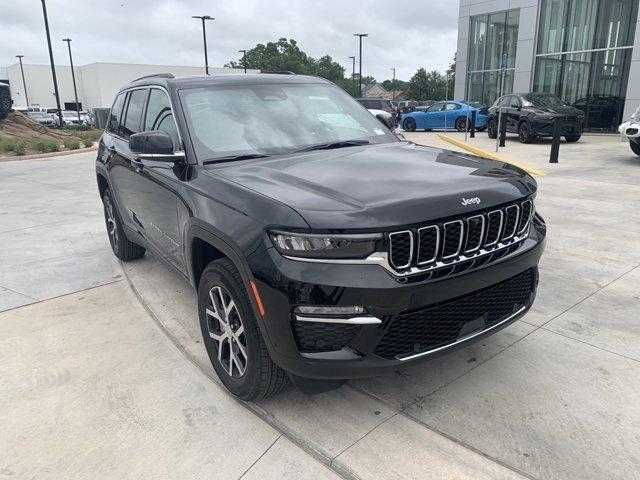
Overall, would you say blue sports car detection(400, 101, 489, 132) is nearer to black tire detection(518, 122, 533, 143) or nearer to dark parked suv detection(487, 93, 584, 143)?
dark parked suv detection(487, 93, 584, 143)

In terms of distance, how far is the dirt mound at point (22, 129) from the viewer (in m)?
20.8

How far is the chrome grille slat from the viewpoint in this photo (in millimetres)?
2303

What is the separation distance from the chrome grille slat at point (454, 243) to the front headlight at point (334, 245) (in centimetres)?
6

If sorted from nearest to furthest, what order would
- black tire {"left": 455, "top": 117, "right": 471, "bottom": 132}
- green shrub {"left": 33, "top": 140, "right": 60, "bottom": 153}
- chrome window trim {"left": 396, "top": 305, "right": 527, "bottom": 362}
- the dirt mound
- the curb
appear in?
1. chrome window trim {"left": 396, "top": 305, "right": 527, "bottom": 362}
2. the curb
3. green shrub {"left": 33, "top": 140, "right": 60, "bottom": 153}
4. the dirt mound
5. black tire {"left": 455, "top": 117, "right": 471, "bottom": 132}

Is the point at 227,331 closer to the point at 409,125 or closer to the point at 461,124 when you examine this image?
the point at 461,124

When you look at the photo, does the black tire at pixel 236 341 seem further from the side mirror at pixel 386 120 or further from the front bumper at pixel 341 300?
the side mirror at pixel 386 120

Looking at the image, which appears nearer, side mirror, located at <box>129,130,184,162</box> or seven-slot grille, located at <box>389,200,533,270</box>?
seven-slot grille, located at <box>389,200,533,270</box>

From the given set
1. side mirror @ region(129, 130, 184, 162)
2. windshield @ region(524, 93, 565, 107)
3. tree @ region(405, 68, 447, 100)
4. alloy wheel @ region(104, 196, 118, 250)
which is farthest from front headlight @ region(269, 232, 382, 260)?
tree @ region(405, 68, 447, 100)

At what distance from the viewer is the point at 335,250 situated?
2.27 m

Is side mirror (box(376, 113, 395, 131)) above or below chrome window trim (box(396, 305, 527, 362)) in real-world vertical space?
above

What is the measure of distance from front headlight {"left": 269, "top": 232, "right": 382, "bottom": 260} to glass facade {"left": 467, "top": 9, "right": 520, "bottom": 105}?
24.1 meters

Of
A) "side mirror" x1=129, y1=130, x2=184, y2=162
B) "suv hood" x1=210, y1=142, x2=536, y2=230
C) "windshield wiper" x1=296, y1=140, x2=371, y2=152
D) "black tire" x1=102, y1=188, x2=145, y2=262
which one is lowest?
"black tire" x1=102, y1=188, x2=145, y2=262

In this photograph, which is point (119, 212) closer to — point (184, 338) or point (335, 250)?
point (184, 338)

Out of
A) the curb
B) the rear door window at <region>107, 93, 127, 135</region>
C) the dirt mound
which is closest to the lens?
the rear door window at <region>107, 93, 127, 135</region>
